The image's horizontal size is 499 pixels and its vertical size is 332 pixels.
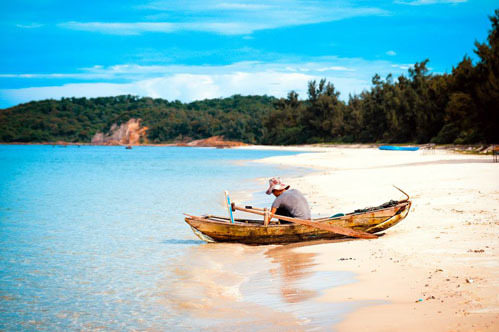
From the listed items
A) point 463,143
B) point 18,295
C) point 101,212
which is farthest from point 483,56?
point 18,295

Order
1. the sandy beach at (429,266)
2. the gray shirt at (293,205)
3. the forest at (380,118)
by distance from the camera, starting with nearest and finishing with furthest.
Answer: the sandy beach at (429,266) → the gray shirt at (293,205) → the forest at (380,118)

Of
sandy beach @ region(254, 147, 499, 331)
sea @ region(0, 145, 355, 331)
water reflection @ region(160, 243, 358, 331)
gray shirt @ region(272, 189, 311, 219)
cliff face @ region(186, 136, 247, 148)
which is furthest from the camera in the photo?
cliff face @ region(186, 136, 247, 148)

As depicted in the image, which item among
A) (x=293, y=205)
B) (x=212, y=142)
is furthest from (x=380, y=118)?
(x=212, y=142)

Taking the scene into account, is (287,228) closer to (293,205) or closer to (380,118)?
(293,205)

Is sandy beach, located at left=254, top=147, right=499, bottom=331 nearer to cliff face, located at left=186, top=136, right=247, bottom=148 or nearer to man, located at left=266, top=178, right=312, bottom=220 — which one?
man, located at left=266, top=178, right=312, bottom=220

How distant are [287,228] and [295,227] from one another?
18 cm

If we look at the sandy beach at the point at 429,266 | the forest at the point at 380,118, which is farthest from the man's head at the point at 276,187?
the forest at the point at 380,118

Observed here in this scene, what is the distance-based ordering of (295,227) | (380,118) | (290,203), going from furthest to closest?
(380,118), (290,203), (295,227)

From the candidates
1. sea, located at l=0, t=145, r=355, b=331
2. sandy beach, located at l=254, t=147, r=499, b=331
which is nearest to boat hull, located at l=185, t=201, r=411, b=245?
sea, located at l=0, t=145, r=355, b=331

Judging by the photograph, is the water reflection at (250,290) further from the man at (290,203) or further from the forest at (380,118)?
the forest at (380,118)

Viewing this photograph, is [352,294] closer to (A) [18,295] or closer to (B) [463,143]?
(A) [18,295]

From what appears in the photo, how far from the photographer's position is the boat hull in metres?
10.4

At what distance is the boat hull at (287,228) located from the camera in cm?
1044

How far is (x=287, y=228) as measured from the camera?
10.6m
